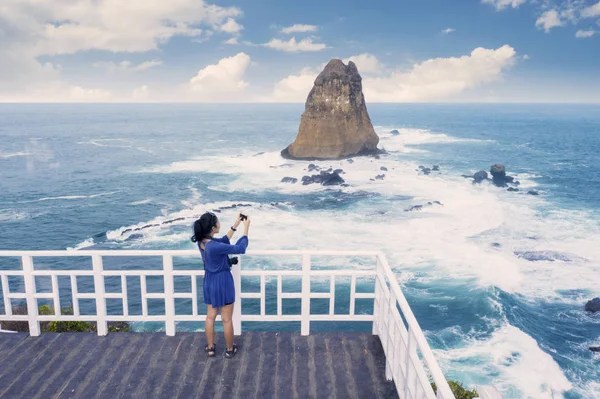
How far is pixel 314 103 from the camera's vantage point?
67125 millimetres

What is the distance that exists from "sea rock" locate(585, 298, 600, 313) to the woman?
69.9ft

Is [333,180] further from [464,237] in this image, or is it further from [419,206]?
[464,237]

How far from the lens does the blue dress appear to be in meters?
6.25

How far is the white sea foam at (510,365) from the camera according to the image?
16.3 metres

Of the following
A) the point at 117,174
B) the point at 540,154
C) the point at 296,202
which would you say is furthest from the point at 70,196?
the point at 540,154

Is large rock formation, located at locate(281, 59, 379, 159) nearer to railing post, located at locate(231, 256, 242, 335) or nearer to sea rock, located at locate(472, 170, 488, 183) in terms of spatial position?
sea rock, located at locate(472, 170, 488, 183)

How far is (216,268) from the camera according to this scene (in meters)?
6.43

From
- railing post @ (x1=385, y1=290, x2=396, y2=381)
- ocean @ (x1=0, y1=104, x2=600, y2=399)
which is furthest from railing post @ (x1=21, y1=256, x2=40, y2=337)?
ocean @ (x1=0, y1=104, x2=600, y2=399)

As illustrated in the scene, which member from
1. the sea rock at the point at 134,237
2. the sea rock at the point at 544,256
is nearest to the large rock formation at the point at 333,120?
the sea rock at the point at 134,237

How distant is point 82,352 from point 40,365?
1.83ft

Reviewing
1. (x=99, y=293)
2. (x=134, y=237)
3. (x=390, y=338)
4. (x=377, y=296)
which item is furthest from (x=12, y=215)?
(x=390, y=338)

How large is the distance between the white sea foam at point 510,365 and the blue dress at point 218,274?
13214 mm

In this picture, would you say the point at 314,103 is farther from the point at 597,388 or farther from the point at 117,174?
the point at 597,388

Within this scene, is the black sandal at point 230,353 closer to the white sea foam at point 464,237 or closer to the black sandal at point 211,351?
the black sandal at point 211,351
